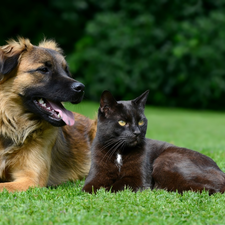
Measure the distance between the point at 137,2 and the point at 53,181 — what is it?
710 inches

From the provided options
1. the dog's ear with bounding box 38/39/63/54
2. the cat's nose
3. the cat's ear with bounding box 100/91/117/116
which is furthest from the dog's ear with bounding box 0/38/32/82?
the cat's nose

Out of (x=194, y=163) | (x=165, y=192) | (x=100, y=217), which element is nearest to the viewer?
(x=100, y=217)

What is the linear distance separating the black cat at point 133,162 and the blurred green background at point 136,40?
627 inches

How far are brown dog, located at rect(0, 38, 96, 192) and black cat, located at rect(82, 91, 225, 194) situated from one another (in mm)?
466

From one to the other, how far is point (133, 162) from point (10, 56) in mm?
1863

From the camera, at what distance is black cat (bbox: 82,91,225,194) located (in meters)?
3.81

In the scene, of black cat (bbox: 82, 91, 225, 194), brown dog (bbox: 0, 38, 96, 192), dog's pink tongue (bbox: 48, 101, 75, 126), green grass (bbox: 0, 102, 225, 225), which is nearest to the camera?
green grass (bbox: 0, 102, 225, 225)

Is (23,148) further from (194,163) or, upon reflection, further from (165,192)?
(194,163)

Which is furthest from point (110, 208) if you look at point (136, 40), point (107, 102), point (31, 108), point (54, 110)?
point (136, 40)

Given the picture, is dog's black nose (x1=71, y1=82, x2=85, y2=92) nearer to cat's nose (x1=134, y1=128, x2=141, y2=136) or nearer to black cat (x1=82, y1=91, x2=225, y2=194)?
black cat (x1=82, y1=91, x2=225, y2=194)

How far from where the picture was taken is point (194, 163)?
3.93m

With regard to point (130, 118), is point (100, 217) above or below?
below

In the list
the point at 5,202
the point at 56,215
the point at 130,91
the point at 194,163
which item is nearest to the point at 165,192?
the point at 194,163

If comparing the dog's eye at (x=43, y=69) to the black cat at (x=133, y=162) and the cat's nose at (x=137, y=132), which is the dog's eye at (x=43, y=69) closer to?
the black cat at (x=133, y=162)
